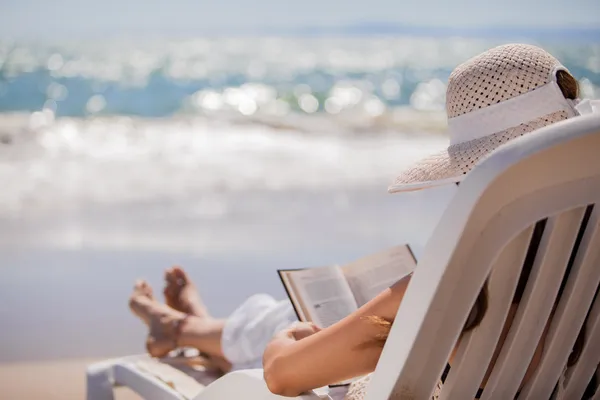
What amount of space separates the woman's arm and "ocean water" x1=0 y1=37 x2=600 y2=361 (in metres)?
1.71

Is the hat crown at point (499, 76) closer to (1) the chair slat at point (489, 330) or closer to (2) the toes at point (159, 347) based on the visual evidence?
(1) the chair slat at point (489, 330)

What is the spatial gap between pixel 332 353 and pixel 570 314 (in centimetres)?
27

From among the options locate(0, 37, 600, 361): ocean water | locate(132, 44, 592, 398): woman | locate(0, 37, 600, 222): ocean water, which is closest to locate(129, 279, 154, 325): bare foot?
locate(0, 37, 600, 361): ocean water

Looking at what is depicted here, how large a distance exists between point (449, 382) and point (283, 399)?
26cm

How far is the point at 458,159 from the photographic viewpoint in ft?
3.25

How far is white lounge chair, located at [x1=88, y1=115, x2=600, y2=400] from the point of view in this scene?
0.74 metres

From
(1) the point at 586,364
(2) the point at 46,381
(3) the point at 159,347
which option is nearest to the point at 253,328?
(3) the point at 159,347

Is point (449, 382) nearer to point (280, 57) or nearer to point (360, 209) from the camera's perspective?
point (360, 209)

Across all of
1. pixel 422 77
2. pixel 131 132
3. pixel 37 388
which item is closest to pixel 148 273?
pixel 37 388

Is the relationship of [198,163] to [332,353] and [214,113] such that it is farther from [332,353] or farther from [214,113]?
[332,353]

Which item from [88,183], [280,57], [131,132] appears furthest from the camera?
[280,57]

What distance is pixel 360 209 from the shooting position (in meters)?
4.48

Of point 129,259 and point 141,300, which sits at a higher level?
point 129,259

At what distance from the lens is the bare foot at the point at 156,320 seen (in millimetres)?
1981
